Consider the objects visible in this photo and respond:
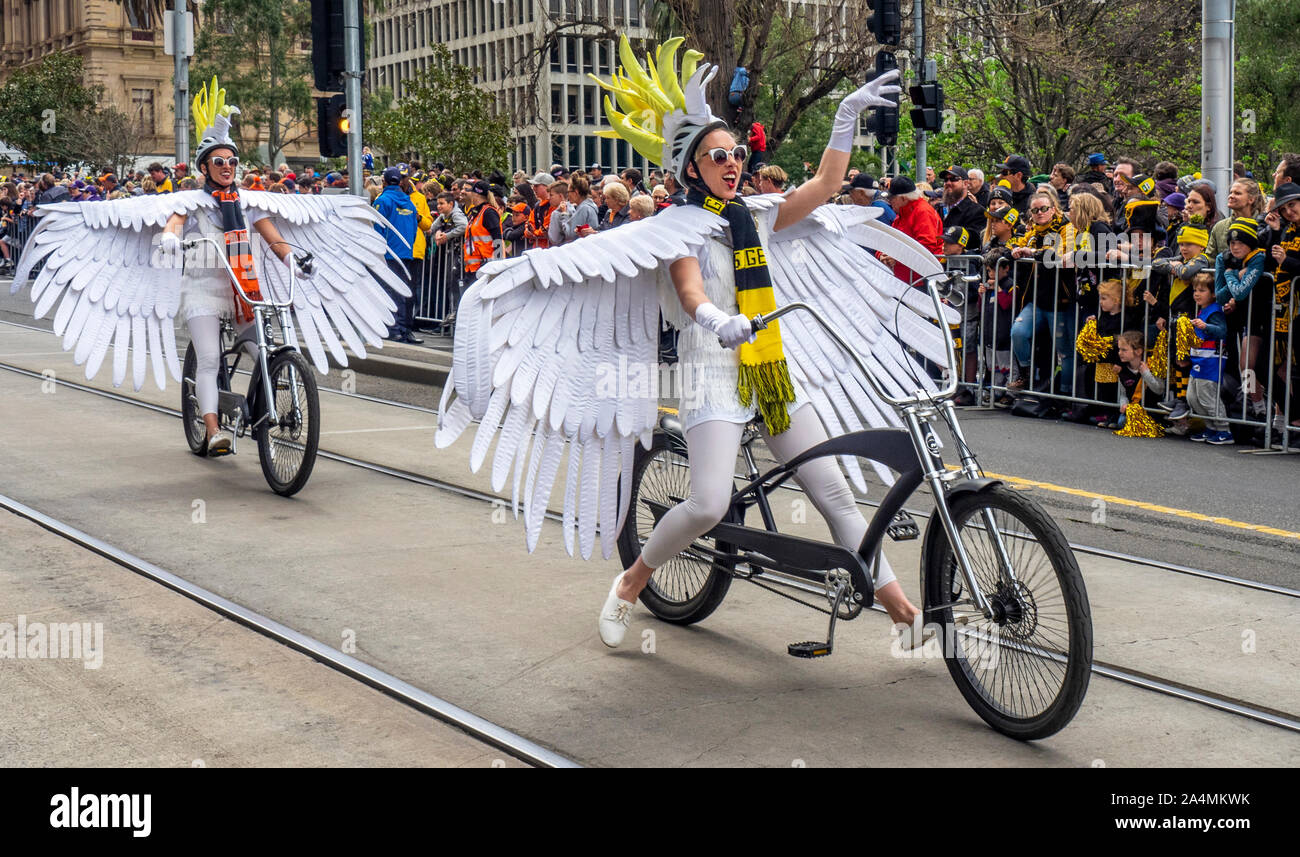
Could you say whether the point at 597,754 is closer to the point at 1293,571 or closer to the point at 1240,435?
the point at 1293,571

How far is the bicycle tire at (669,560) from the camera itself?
234 inches

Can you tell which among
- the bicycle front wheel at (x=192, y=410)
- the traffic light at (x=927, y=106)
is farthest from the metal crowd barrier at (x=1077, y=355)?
the traffic light at (x=927, y=106)

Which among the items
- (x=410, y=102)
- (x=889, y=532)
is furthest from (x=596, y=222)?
(x=410, y=102)

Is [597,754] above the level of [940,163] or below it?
below

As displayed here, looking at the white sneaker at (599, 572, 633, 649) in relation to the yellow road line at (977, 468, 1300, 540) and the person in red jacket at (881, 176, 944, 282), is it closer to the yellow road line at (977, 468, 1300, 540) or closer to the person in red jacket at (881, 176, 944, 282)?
the yellow road line at (977, 468, 1300, 540)

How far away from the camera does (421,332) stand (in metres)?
17.7

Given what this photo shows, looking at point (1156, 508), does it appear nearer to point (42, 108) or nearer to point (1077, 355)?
point (1077, 355)

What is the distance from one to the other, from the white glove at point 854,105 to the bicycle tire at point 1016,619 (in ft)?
4.21

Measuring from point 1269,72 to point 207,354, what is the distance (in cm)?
2845

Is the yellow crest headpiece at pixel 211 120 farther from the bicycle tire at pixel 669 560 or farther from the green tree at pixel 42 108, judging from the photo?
the green tree at pixel 42 108

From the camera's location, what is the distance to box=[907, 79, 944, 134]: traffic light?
19250 mm
